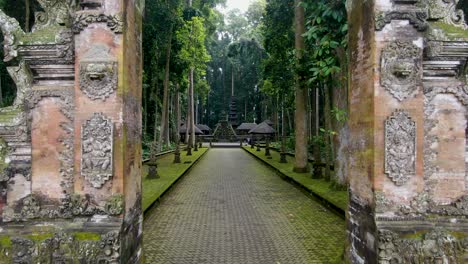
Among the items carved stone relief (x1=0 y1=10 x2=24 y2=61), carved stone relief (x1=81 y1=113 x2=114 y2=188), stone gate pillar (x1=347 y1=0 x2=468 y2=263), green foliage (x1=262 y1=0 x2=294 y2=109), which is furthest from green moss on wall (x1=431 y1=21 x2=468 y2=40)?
green foliage (x1=262 y1=0 x2=294 y2=109)

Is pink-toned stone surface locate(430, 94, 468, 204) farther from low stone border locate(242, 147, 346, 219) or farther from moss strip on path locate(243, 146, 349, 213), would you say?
low stone border locate(242, 147, 346, 219)

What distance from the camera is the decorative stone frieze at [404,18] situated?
388cm

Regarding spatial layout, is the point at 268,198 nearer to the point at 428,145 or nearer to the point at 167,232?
the point at 167,232

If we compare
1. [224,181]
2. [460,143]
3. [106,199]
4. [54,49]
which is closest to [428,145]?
[460,143]

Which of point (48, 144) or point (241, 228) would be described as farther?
point (241, 228)

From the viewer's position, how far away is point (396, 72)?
3.87 meters

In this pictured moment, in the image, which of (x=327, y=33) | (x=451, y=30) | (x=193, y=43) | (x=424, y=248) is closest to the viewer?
(x=424, y=248)

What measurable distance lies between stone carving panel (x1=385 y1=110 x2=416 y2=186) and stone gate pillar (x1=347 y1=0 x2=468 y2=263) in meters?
0.01

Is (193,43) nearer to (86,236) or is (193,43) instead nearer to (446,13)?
(446,13)

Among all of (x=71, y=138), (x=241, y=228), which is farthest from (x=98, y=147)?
(x=241, y=228)

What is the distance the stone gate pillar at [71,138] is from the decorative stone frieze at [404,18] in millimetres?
2774

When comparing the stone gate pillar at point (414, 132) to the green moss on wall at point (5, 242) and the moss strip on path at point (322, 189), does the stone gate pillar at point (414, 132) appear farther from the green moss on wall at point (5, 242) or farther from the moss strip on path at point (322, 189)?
the green moss on wall at point (5, 242)

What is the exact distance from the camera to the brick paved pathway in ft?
17.8

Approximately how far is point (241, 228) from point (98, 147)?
3801 millimetres
